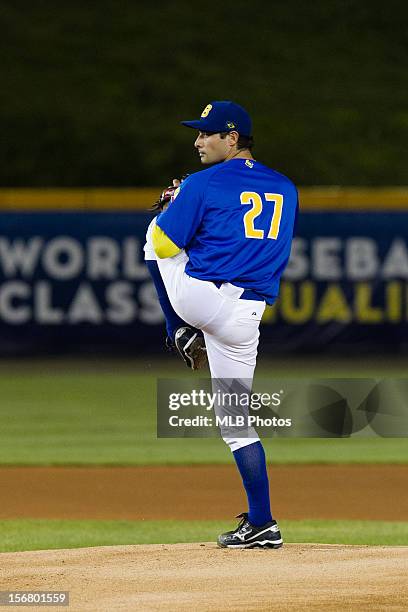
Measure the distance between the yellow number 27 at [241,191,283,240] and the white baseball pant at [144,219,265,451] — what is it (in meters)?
0.23

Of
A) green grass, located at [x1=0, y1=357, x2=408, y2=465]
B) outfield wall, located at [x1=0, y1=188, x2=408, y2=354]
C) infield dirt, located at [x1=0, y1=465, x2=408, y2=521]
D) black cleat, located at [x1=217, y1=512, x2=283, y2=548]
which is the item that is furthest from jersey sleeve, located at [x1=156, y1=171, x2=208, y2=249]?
outfield wall, located at [x1=0, y1=188, x2=408, y2=354]

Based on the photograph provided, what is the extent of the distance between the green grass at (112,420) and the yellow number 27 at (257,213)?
16.1 feet

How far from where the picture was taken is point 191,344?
5250 millimetres

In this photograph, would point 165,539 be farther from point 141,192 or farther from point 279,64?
point 279,64

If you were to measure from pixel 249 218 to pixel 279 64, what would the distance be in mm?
25162

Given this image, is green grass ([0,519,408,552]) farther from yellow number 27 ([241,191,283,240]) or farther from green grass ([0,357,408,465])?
green grass ([0,357,408,465])

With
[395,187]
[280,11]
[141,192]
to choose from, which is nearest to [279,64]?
[280,11]

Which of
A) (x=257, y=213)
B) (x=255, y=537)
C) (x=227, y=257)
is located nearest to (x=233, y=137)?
(x=257, y=213)

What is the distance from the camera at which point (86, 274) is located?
15609mm

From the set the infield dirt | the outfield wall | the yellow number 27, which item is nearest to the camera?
the yellow number 27

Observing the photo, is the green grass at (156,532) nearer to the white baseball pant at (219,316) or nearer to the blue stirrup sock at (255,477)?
the blue stirrup sock at (255,477)

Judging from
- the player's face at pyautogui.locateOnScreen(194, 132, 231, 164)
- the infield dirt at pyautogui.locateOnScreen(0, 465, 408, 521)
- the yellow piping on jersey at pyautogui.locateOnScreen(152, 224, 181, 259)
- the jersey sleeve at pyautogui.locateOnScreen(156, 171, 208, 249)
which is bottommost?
the infield dirt at pyautogui.locateOnScreen(0, 465, 408, 521)

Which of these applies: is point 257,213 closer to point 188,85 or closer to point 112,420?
point 112,420

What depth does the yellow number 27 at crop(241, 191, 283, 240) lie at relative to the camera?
5168 mm
